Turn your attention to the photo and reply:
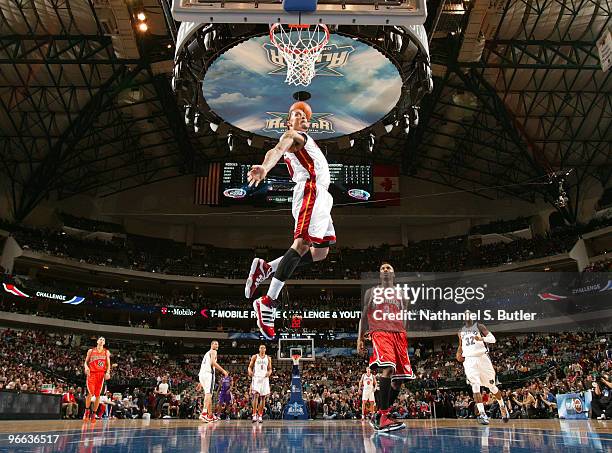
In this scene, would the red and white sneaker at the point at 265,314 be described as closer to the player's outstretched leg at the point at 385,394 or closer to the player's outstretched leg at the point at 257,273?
the player's outstretched leg at the point at 257,273

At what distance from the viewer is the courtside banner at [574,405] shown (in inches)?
593

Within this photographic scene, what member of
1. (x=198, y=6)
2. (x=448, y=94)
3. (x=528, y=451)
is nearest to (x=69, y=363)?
(x=448, y=94)

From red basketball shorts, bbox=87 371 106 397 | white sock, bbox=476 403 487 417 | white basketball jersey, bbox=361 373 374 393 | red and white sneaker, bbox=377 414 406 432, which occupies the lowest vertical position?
red and white sneaker, bbox=377 414 406 432

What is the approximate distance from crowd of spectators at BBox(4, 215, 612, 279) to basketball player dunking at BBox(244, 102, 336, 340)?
2920 cm

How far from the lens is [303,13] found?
5.55m

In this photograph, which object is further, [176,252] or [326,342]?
[176,252]

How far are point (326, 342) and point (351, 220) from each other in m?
9.90

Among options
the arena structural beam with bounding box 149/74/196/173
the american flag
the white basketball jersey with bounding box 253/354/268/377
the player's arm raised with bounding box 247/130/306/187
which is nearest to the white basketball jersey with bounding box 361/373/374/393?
the white basketball jersey with bounding box 253/354/268/377

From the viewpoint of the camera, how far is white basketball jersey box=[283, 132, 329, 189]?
4812 millimetres

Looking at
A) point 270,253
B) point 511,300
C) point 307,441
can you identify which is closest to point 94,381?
point 307,441

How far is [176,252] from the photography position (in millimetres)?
37781

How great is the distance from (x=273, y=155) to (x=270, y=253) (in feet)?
110

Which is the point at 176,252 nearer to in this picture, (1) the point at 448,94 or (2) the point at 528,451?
(1) the point at 448,94

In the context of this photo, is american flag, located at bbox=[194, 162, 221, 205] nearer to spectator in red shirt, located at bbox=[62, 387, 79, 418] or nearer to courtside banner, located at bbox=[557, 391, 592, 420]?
spectator in red shirt, located at bbox=[62, 387, 79, 418]
